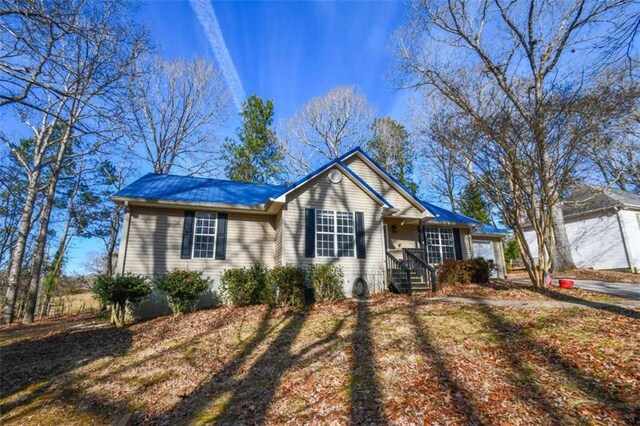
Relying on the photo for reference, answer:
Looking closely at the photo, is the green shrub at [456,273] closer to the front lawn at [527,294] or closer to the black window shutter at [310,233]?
the front lawn at [527,294]

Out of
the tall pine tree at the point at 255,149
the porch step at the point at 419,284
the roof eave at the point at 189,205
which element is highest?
the tall pine tree at the point at 255,149

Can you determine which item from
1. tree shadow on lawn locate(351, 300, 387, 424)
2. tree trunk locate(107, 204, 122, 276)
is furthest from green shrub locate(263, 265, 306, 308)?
tree trunk locate(107, 204, 122, 276)

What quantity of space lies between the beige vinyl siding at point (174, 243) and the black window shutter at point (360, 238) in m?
3.43

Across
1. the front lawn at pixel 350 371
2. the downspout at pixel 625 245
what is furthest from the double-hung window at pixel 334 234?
the downspout at pixel 625 245

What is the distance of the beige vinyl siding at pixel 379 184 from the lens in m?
14.8

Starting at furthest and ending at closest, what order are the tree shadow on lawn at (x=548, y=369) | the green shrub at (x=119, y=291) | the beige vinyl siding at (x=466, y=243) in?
the beige vinyl siding at (x=466, y=243) → the green shrub at (x=119, y=291) → the tree shadow on lawn at (x=548, y=369)

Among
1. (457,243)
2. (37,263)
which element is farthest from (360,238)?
(37,263)

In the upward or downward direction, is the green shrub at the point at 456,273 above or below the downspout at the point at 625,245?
below

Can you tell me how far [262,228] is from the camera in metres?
12.8

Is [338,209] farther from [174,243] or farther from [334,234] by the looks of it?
[174,243]

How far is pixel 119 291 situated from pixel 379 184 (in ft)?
36.7

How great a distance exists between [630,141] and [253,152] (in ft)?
90.5

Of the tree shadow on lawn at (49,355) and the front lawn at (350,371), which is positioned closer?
the front lawn at (350,371)

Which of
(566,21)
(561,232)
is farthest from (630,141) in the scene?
(566,21)
